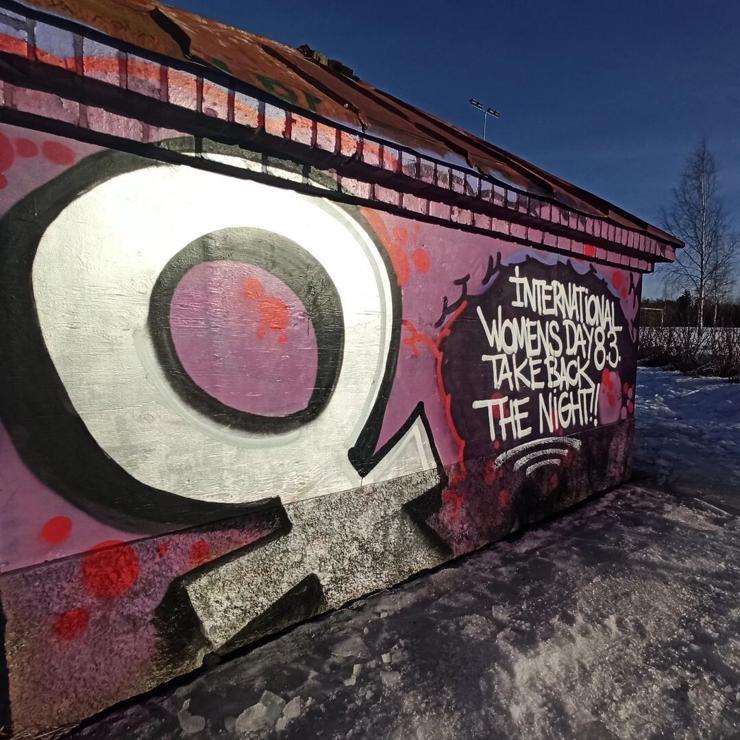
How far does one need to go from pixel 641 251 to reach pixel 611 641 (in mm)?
3607

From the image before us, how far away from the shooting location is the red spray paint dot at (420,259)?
272cm

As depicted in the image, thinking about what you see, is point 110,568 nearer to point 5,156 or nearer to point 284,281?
point 284,281

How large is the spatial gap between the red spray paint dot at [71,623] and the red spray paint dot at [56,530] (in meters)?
0.27

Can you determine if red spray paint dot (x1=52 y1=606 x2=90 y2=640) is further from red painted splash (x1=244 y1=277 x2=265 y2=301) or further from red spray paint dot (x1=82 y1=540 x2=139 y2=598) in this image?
red painted splash (x1=244 y1=277 x2=265 y2=301)

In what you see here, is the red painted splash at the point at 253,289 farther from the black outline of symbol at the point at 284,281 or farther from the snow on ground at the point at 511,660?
the snow on ground at the point at 511,660

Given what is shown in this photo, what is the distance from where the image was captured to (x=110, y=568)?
1.75 metres

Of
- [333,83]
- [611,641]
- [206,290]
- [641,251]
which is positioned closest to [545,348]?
[641,251]

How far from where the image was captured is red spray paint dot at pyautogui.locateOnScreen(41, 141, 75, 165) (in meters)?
1.58

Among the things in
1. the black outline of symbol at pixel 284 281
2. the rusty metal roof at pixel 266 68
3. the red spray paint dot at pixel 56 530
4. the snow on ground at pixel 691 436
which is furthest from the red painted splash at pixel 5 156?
the snow on ground at pixel 691 436

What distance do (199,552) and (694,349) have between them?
15.7 meters

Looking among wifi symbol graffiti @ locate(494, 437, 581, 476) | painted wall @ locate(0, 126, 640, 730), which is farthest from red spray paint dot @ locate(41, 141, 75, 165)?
wifi symbol graffiti @ locate(494, 437, 581, 476)

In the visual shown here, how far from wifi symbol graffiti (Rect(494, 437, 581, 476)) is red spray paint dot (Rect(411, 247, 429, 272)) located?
1.50 meters

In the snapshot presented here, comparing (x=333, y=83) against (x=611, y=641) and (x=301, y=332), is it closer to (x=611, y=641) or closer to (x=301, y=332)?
(x=301, y=332)

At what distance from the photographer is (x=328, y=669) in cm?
201
